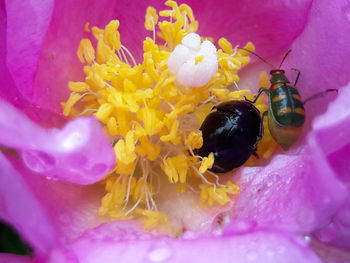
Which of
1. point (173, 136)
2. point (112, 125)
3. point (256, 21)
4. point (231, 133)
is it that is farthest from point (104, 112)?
point (256, 21)

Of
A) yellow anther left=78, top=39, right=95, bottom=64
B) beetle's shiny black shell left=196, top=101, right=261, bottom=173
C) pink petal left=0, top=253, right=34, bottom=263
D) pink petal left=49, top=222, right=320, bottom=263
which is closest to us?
pink petal left=49, top=222, right=320, bottom=263

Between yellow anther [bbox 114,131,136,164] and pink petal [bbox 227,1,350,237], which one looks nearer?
pink petal [bbox 227,1,350,237]

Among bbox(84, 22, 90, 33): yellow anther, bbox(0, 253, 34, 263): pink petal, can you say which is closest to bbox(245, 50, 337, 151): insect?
bbox(84, 22, 90, 33): yellow anther

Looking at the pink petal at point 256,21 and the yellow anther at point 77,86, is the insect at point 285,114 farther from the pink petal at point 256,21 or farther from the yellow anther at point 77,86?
the yellow anther at point 77,86

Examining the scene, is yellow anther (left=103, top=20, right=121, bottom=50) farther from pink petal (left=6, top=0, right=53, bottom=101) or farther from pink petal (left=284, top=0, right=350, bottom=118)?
pink petal (left=284, top=0, right=350, bottom=118)

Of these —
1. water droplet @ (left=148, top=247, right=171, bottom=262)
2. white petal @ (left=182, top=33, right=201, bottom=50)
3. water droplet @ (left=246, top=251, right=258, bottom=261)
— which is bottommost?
water droplet @ (left=148, top=247, right=171, bottom=262)

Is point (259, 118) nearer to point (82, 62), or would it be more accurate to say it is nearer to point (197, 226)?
point (197, 226)
